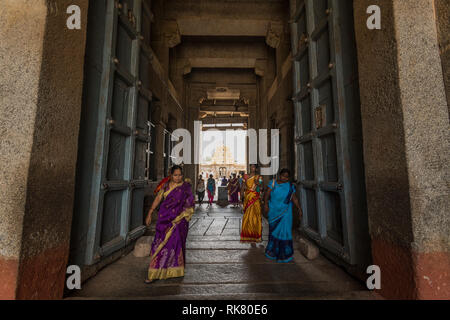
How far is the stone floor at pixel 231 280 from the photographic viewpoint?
222 cm

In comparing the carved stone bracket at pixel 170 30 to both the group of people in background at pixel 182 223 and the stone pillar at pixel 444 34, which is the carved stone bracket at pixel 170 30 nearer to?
the group of people in background at pixel 182 223

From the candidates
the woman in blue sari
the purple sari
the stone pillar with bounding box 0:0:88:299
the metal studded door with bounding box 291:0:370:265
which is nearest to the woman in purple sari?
the purple sari

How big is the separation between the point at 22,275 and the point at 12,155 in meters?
0.93

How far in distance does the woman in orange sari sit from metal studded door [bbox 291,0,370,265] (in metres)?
0.91

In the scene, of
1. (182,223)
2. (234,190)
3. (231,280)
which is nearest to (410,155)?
(231,280)

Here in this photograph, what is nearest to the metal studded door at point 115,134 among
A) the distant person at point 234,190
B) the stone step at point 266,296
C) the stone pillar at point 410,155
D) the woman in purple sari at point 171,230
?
the woman in purple sari at point 171,230

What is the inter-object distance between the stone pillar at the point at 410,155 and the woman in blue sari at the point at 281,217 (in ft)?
4.37

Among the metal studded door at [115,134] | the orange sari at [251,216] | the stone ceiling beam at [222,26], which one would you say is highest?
the stone ceiling beam at [222,26]

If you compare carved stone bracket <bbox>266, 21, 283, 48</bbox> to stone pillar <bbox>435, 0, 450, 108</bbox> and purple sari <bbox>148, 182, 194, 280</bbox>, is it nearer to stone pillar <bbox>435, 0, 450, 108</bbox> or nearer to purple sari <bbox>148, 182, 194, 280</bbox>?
stone pillar <bbox>435, 0, 450, 108</bbox>

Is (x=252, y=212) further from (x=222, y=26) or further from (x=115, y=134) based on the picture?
(x=222, y=26)

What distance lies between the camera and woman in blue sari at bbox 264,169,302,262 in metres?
3.29
